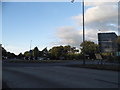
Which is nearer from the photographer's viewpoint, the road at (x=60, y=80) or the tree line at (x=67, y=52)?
the road at (x=60, y=80)

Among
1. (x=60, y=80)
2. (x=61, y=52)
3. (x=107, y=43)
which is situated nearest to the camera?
(x=60, y=80)

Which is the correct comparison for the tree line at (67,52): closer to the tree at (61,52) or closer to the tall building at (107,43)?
the tree at (61,52)

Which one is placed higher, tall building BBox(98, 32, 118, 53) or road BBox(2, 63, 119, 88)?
tall building BBox(98, 32, 118, 53)

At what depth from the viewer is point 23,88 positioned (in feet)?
40.5

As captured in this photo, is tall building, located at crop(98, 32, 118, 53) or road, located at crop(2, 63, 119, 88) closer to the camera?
road, located at crop(2, 63, 119, 88)

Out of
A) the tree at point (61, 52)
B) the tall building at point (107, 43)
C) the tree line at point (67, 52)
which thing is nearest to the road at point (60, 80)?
the tall building at point (107, 43)

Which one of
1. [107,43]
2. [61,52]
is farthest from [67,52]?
[107,43]

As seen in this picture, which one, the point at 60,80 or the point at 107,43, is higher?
the point at 107,43

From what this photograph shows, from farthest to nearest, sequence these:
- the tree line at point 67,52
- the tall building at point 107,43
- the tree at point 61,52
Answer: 1. the tree at point 61,52
2. the tree line at point 67,52
3. the tall building at point 107,43

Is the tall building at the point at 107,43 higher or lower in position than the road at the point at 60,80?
higher

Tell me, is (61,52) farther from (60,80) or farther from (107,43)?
(60,80)

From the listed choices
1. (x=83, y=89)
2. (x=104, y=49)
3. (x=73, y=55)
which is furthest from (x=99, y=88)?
(x=73, y=55)

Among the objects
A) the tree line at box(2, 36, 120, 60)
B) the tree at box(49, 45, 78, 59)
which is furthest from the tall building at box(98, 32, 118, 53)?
the tree at box(49, 45, 78, 59)

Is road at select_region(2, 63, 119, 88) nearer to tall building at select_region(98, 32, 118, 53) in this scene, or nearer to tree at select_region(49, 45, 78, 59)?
tall building at select_region(98, 32, 118, 53)
